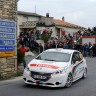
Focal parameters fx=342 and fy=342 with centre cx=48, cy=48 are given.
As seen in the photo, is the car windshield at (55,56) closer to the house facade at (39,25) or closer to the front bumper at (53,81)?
the front bumper at (53,81)

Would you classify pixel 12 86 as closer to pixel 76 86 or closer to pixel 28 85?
pixel 28 85

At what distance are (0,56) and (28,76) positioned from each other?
11.3ft

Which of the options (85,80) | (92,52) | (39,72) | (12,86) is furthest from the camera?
(92,52)

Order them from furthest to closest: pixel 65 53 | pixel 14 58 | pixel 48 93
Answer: pixel 14 58 < pixel 65 53 < pixel 48 93

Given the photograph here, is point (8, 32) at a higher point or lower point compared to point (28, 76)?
higher

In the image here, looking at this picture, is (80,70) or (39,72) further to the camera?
(80,70)

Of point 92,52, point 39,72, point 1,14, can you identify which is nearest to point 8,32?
point 1,14

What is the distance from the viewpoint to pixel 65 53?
49.4 ft

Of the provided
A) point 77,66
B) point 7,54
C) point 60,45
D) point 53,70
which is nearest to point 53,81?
point 53,70

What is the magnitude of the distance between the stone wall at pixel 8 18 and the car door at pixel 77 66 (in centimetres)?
343

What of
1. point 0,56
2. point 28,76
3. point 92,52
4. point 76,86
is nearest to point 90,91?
point 76,86

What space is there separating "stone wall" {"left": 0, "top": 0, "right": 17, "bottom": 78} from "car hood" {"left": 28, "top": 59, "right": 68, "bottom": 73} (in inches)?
118

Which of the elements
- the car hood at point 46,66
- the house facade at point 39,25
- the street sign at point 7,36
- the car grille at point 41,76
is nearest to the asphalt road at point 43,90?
the car grille at point 41,76

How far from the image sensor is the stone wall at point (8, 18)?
54.1 ft
